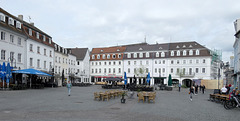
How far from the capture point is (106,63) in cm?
→ 7531

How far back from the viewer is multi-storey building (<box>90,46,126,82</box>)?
7306cm

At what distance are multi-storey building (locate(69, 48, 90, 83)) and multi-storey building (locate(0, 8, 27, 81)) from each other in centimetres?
3259

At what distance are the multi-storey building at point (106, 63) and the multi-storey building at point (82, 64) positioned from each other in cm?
289

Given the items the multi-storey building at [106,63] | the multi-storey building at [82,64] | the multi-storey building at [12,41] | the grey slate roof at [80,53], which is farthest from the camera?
the multi-storey building at [106,63]

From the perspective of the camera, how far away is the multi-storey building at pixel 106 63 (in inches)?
2876

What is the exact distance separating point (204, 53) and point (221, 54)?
758 cm

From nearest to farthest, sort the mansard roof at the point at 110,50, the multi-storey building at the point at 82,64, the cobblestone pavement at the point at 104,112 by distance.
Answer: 1. the cobblestone pavement at the point at 104,112
2. the multi-storey building at the point at 82,64
3. the mansard roof at the point at 110,50

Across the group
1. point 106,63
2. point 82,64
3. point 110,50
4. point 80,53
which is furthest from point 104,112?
point 110,50

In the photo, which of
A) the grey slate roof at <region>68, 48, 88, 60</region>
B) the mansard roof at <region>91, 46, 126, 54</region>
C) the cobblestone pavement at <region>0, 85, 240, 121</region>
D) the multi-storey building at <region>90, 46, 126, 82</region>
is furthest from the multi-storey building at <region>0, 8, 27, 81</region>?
the mansard roof at <region>91, 46, 126, 54</region>

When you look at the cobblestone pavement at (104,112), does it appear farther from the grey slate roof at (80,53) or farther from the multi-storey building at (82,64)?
the grey slate roof at (80,53)

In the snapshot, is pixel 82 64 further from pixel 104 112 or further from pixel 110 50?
pixel 104 112

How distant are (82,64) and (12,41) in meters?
38.2

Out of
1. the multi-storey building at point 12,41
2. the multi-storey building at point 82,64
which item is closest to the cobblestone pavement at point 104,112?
the multi-storey building at point 12,41

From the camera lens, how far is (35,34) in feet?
131
